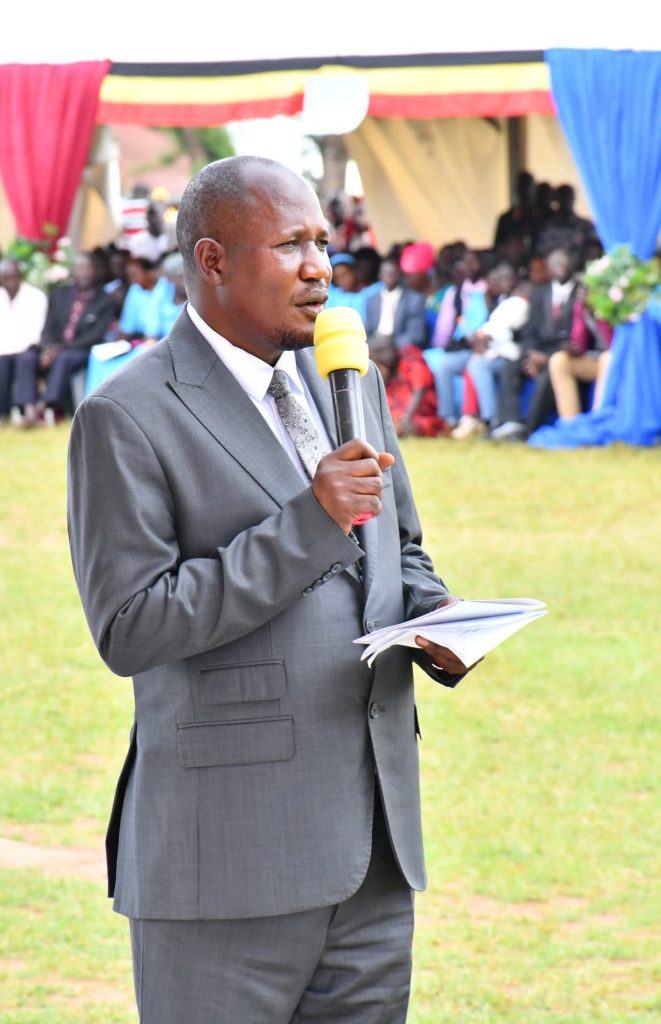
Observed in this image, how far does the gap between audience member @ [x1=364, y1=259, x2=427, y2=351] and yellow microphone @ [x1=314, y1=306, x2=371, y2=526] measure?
1181 cm

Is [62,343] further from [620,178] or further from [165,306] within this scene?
[620,178]

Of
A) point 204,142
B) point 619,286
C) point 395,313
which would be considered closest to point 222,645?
point 619,286

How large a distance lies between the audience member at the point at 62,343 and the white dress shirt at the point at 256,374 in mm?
12363

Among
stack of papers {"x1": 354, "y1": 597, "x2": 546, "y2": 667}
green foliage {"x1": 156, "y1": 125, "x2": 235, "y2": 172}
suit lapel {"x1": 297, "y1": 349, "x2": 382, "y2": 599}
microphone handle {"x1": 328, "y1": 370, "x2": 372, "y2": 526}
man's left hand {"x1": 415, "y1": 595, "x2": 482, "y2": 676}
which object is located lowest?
green foliage {"x1": 156, "y1": 125, "x2": 235, "y2": 172}

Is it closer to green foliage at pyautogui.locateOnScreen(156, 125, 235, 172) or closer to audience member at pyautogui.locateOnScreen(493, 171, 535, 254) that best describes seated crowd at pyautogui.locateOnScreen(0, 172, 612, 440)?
audience member at pyautogui.locateOnScreen(493, 171, 535, 254)

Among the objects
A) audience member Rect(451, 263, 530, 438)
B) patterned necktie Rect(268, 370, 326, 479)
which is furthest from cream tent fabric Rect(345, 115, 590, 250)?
patterned necktie Rect(268, 370, 326, 479)

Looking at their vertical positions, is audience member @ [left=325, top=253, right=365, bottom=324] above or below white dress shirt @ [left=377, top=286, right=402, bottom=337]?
above

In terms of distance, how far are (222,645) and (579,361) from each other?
11.1 metres

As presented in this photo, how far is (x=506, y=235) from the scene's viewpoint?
16.0 meters

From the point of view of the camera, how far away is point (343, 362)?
A: 2379 mm

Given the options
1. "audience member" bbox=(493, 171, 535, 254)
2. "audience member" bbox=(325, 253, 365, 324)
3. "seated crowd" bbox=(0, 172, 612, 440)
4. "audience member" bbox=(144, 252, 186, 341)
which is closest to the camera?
"seated crowd" bbox=(0, 172, 612, 440)

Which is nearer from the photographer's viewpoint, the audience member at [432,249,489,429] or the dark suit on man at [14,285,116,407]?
the audience member at [432,249,489,429]

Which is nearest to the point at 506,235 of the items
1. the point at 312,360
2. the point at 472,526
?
the point at 472,526

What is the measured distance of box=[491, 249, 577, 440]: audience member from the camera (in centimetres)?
1321
